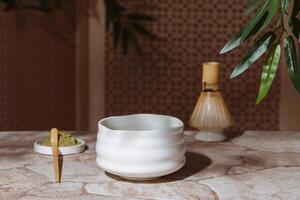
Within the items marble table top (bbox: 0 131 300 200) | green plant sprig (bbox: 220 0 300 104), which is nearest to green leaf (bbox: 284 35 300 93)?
green plant sprig (bbox: 220 0 300 104)

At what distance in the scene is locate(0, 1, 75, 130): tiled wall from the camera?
2.24m

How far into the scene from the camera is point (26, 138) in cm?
139

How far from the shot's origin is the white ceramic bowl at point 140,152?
3.16 feet

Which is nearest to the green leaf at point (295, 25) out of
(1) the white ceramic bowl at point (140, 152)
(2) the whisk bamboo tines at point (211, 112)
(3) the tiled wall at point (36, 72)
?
(1) the white ceramic bowl at point (140, 152)

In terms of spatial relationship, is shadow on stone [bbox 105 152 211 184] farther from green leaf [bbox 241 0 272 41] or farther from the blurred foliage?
the blurred foliage

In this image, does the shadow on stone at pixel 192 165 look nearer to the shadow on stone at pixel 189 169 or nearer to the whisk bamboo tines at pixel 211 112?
the shadow on stone at pixel 189 169

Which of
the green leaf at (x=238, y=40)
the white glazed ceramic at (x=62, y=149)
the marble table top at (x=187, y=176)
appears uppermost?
the green leaf at (x=238, y=40)

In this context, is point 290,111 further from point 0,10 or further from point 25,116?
point 0,10

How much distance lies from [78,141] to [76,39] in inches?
65.8

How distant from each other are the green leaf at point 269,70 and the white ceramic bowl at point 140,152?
0.18m

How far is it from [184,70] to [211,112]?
156 centimetres

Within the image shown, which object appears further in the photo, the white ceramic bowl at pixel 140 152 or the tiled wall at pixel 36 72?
the tiled wall at pixel 36 72

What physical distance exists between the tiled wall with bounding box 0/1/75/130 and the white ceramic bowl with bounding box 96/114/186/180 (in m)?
1.34

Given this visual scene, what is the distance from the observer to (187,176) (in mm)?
1048
